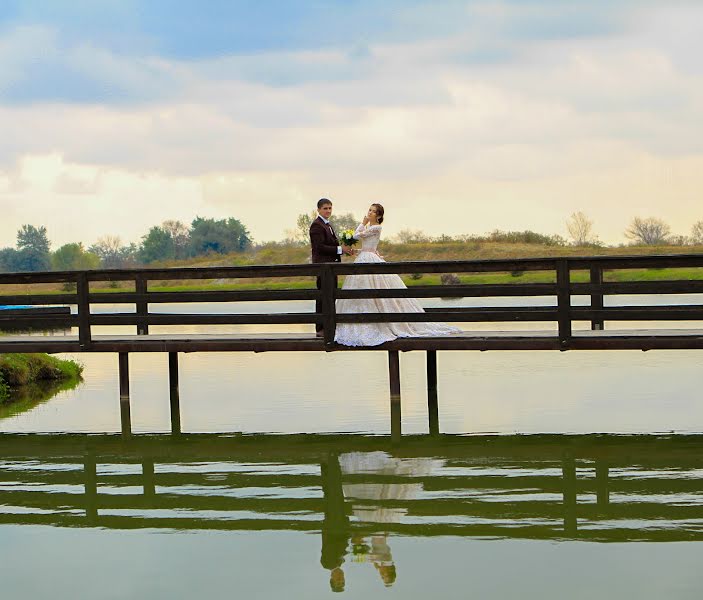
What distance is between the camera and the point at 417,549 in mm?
9875

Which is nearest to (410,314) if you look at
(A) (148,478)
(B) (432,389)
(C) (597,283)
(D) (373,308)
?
(D) (373,308)

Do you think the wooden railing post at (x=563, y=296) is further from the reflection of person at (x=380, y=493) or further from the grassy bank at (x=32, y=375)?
the grassy bank at (x=32, y=375)

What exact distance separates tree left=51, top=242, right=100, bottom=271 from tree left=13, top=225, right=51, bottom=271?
9511 mm

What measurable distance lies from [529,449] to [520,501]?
306cm

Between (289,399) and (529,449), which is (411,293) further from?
(289,399)

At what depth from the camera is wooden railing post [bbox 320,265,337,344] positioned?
16438mm

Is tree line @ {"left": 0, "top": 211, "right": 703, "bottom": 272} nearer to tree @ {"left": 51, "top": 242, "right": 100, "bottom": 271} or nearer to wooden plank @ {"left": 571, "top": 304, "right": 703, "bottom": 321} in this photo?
tree @ {"left": 51, "top": 242, "right": 100, "bottom": 271}

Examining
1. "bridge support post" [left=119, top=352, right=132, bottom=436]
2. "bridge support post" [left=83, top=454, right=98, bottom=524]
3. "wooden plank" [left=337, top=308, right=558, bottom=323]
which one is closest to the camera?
"bridge support post" [left=83, top=454, right=98, bottom=524]

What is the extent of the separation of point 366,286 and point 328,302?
1.04 meters

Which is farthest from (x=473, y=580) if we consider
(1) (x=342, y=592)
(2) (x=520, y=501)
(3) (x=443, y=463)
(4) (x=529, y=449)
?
(4) (x=529, y=449)

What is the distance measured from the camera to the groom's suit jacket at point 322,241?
16984mm

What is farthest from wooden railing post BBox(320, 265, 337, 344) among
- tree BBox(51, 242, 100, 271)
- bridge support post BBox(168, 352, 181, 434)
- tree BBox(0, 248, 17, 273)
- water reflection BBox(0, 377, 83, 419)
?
tree BBox(0, 248, 17, 273)

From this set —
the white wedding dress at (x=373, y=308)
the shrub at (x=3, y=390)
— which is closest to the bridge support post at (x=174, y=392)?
the white wedding dress at (x=373, y=308)

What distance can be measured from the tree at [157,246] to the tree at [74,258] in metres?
6.31
